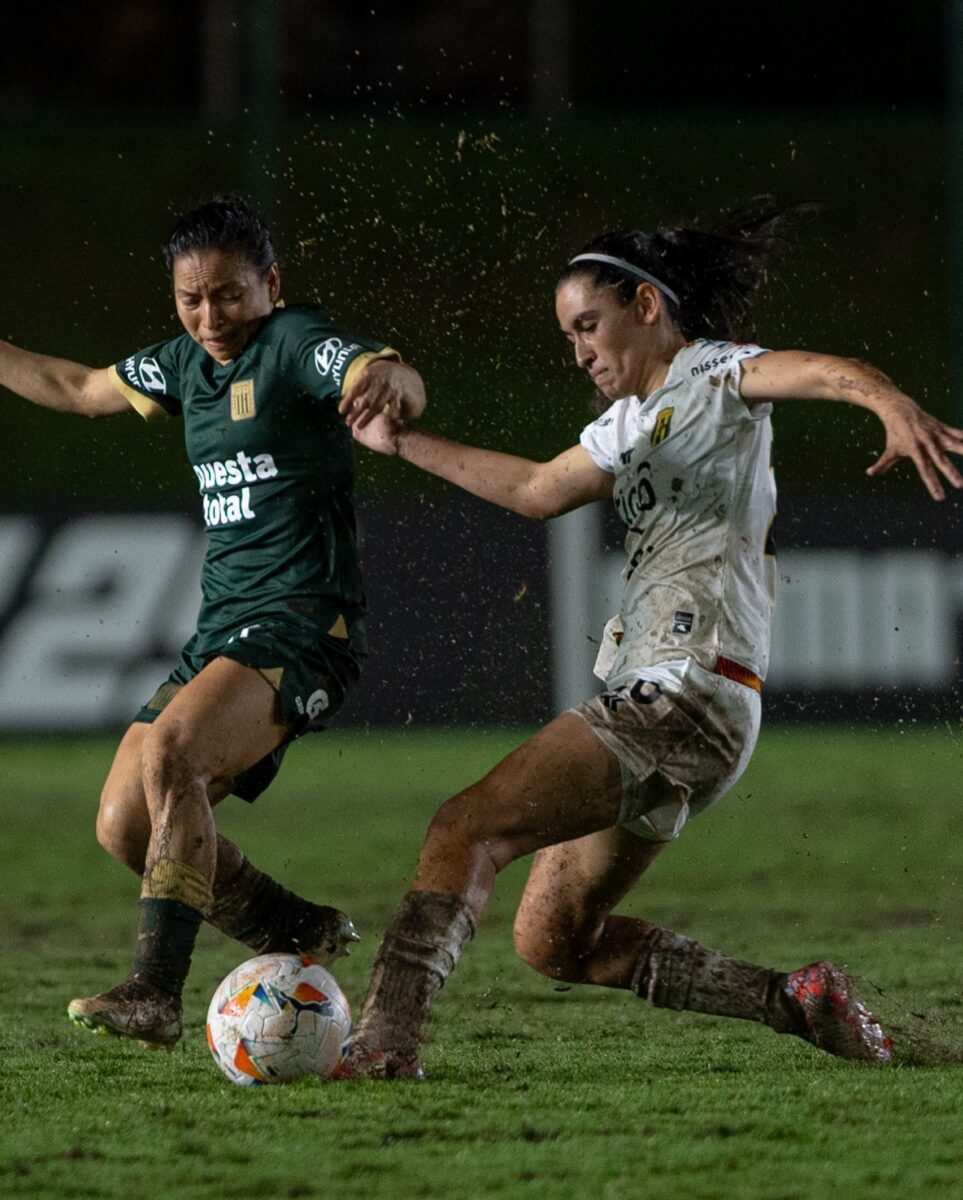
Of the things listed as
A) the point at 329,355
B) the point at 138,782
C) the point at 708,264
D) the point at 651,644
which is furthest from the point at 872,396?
the point at 138,782

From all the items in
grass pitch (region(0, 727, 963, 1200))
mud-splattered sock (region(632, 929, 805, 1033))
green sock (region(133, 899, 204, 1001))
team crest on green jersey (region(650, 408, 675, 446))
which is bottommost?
grass pitch (region(0, 727, 963, 1200))

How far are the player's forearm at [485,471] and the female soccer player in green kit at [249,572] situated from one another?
128 millimetres

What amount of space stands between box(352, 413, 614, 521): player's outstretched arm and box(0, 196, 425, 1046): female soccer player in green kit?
122 millimetres

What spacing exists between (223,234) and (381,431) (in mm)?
679

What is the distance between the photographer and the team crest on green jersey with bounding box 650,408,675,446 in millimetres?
4391

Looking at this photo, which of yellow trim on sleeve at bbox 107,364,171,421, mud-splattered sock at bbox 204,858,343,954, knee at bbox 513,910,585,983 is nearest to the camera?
knee at bbox 513,910,585,983

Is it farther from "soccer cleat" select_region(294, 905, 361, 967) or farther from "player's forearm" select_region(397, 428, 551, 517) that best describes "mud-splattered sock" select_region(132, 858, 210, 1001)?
"player's forearm" select_region(397, 428, 551, 517)

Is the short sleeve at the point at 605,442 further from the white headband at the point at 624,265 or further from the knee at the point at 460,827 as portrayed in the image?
the knee at the point at 460,827

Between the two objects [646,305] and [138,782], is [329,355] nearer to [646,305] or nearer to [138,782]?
[646,305]

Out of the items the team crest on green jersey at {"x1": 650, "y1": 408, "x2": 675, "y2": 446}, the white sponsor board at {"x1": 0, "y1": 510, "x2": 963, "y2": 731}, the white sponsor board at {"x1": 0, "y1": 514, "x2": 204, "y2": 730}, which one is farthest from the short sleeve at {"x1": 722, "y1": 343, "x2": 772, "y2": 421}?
the white sponsor board at {"x1": 0, "y1": 514, "x2": 204, "y2": 730}

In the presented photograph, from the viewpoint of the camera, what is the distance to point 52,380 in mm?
5328

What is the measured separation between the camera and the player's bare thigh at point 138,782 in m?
4.46

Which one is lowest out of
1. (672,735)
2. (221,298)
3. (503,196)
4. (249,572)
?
(672,735)

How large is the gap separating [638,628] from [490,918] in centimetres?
314
